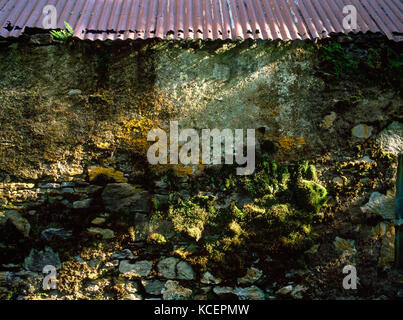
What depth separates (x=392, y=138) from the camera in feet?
8.80

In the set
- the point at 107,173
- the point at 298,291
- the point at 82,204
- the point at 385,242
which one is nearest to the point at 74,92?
the point at 107,173

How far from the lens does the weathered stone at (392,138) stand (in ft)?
8.77

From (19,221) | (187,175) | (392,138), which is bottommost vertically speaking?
(19,221)

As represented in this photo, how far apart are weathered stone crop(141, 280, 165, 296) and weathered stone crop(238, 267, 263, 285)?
0.71 meters

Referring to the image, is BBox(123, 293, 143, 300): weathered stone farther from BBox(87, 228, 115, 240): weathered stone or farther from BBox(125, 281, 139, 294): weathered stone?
BBox(87, 228, 115, 240): weathered stone

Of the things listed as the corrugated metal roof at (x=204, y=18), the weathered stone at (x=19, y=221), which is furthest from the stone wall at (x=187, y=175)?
the corrugated metal roof at (x=204, y=18)

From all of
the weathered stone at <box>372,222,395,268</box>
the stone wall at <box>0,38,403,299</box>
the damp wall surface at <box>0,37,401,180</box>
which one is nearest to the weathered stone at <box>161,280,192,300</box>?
Result: the stone wall at <box>0,38,403,299</box>

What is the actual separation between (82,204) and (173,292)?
3.72 feet

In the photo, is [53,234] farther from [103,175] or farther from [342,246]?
[342,246]

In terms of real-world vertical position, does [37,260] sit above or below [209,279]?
above

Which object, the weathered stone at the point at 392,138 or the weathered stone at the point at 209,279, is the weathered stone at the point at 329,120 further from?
the weathered stone at the point at 209,279

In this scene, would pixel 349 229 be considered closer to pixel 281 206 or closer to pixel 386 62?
pixel 281 206
